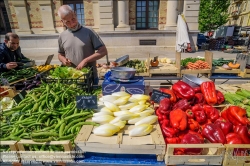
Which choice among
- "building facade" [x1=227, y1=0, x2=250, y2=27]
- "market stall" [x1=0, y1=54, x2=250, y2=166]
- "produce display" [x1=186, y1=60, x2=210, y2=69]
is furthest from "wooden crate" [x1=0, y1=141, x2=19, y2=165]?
"building facade" [x1=227, y1=0, x2=250, y2=27]

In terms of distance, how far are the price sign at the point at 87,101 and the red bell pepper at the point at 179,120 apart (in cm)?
104

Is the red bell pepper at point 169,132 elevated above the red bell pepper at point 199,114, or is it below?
below

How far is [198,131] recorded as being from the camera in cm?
212

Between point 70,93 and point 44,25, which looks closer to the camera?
point 70,93

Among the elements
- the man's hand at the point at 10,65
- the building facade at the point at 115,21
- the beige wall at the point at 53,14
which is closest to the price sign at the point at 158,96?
the man's hand at the point at 10,65

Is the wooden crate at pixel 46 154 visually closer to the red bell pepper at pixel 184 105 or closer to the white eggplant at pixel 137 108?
the white eggplant at pixel 137 108

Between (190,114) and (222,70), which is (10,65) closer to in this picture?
(190,114)

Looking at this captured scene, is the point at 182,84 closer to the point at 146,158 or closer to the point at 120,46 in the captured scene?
the point at 146,158

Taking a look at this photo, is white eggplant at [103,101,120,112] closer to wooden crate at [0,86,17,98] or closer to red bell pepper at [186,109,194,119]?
red bell pepper at [186,109,194,119]

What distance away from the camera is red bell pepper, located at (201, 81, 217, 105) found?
8.06 ft

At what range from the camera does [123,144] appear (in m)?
1.70

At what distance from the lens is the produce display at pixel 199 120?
186cm

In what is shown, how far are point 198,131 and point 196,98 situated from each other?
2.02 ft

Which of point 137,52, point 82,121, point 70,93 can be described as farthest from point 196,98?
point 137,52
